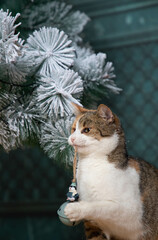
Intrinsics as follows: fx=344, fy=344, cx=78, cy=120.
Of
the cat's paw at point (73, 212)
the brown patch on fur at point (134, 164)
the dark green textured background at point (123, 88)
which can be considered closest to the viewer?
the cat's paw at point (73, 212)

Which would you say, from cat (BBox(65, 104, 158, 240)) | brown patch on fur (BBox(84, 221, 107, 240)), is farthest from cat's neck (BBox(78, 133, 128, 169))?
brown patch on fur (BBox(84, 221, 107, 240))

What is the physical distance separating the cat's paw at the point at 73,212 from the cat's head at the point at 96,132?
0.34 feet

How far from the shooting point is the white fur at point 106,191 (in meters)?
0.60

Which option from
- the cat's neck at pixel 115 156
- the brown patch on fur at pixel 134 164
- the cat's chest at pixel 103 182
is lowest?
the cat's chest at pixel 103 182

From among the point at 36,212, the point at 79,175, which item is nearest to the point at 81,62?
the point at 79,175

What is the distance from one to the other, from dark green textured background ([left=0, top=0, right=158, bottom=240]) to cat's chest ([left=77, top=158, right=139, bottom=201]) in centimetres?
49

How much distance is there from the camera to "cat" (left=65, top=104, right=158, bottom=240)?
60 cm

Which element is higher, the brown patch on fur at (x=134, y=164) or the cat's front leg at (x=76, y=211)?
the brown patch on fur at (x=134, y=164)

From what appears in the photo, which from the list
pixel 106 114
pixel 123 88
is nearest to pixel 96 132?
pixel 106 114

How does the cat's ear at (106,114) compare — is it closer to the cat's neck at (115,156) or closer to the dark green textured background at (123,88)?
the cat's neck at (115,156)

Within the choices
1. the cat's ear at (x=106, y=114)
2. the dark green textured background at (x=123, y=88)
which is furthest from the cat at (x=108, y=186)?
the dark green textured background at (x=123, y=88)

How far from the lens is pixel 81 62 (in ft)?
2.71

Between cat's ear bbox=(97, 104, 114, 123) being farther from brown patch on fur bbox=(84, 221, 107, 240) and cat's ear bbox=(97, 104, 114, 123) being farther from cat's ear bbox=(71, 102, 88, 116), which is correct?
brown patch on fur bbox=(84, 221, 107, 240)

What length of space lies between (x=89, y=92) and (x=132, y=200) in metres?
0.31
